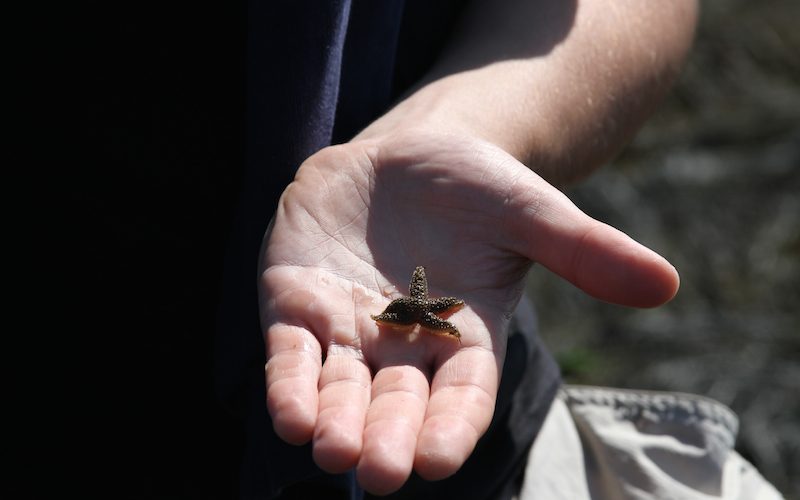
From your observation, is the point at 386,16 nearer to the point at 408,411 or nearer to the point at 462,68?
the point at 462,68

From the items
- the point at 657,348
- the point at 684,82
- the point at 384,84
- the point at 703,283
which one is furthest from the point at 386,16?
the point at 684,82

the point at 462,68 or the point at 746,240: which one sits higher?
the point at 462,68

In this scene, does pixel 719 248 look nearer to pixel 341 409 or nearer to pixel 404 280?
pixel 404 280

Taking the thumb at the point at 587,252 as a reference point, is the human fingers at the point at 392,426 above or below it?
below

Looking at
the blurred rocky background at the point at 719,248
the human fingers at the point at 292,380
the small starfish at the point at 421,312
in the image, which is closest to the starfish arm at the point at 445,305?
the small starfish at the point at 421,312

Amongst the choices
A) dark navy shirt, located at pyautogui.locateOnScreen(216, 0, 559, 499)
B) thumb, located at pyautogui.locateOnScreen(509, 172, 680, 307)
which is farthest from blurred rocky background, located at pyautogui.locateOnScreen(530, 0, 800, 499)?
thumb, located at pyautogui.locateOnScreen(509, 172, 680, 307)

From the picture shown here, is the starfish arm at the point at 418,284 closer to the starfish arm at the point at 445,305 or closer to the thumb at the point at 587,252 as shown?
the starfish arm at the point at 445,305

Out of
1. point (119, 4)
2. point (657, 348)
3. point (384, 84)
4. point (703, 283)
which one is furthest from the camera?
point (703, 283)
